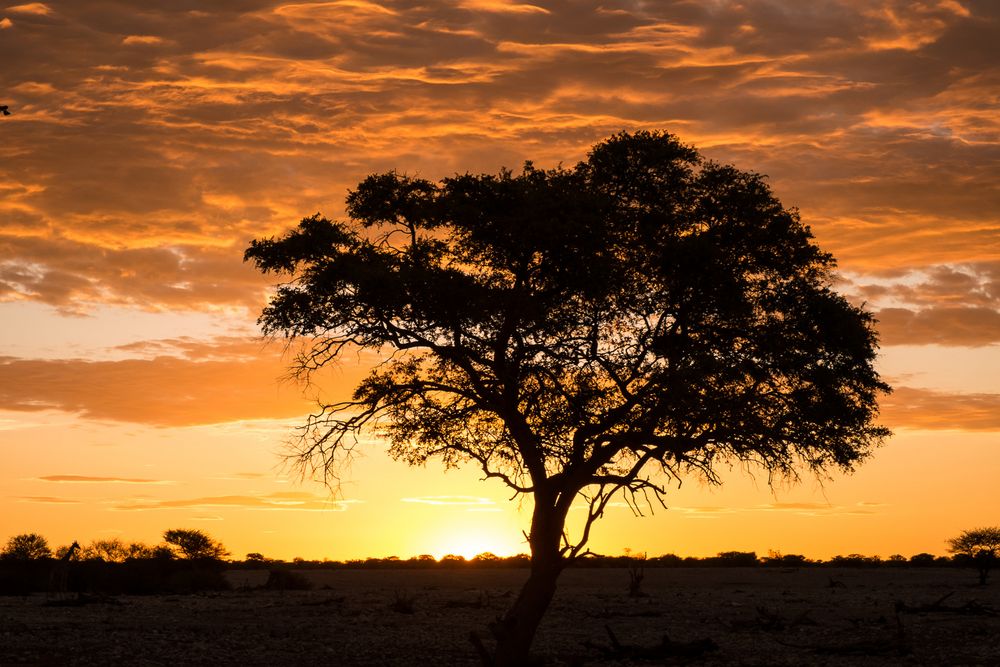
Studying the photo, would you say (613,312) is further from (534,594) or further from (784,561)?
(784,561)

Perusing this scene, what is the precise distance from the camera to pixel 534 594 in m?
26.4

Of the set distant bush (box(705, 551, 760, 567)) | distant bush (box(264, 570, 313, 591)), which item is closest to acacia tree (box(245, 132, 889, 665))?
distant bush (box(264, 570, 313, 591))

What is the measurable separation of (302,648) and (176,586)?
27226 millimetres

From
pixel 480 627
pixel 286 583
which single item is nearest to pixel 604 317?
pixel 480 627

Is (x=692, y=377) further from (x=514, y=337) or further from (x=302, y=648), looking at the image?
(x=302, y=648)

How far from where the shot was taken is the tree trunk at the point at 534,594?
25828mm

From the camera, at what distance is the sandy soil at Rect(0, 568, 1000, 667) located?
1143 inches

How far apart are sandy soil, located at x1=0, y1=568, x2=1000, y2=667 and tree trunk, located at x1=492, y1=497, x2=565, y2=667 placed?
2.54m

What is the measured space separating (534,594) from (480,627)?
1147 centimetres

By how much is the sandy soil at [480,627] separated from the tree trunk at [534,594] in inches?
100.0

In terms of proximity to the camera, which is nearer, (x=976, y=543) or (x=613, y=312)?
(x=613, y=312)

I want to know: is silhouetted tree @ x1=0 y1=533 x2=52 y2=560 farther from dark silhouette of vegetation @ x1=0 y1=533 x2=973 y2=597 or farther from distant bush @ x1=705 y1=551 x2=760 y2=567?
distant bush @ x1=705 y1=551 x2=760 y2=567

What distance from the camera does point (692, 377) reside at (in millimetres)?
25031

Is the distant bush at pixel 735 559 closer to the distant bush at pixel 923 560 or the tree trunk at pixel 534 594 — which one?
the distant bush at pixel 923 560
